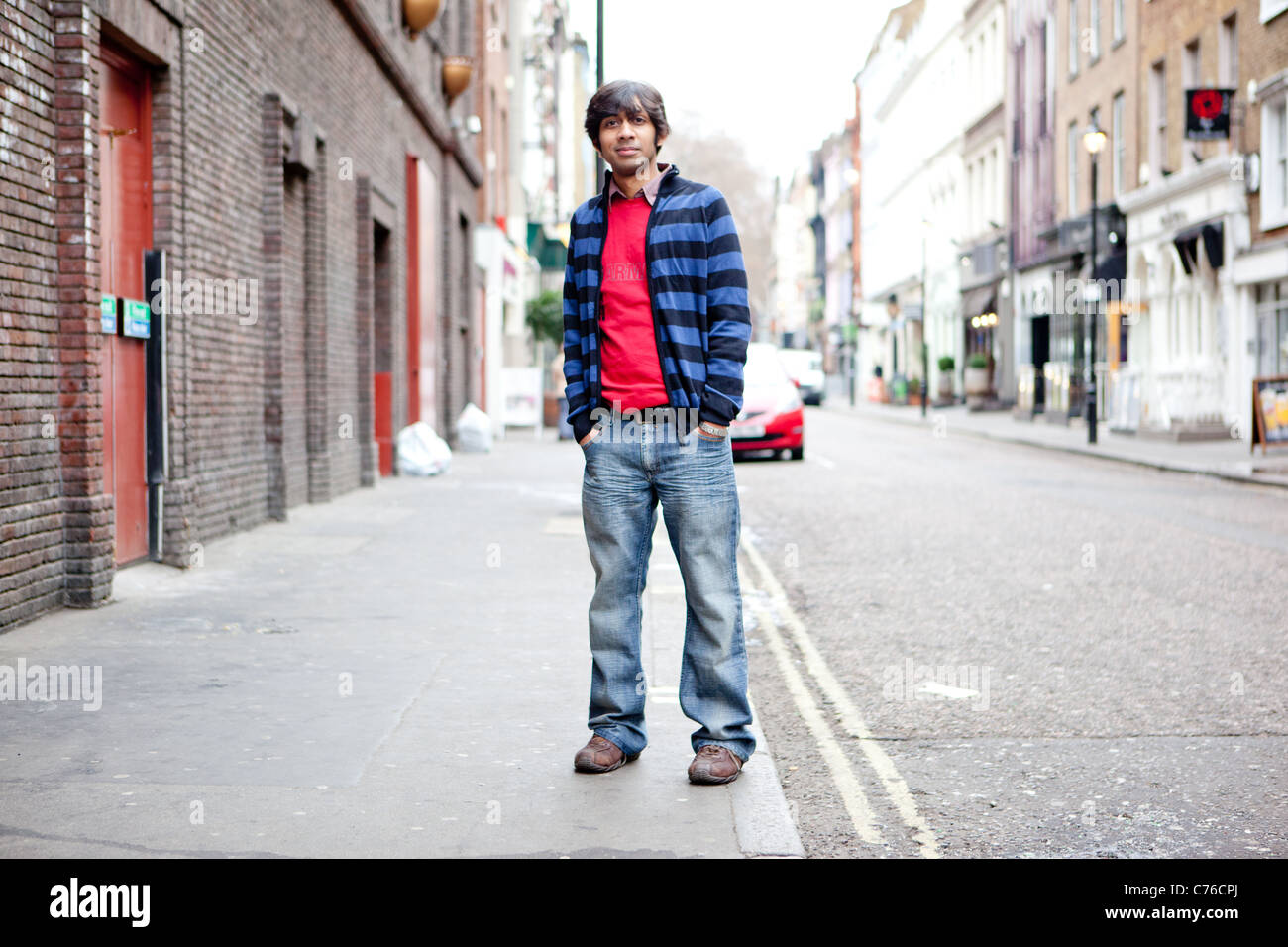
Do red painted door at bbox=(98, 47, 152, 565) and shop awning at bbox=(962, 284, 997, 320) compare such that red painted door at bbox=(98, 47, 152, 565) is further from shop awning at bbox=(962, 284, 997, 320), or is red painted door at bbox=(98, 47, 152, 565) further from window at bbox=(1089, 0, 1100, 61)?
shop awning at bbox=(962, 284, 997, 320)

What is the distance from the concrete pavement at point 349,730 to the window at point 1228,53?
21770mm

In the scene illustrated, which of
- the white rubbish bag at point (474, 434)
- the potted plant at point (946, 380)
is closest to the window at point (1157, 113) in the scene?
the white rubbish bag at point (474, 434)

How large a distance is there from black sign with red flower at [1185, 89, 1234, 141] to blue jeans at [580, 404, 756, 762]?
24165mm

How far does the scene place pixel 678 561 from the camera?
481cm

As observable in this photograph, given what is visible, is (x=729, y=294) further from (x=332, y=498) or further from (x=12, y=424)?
(x=332, y=498)

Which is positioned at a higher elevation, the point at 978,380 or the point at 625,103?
Answer: the point at 625,103

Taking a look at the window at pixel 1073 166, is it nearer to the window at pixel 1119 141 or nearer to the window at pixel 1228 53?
the window at pixel 1119 141

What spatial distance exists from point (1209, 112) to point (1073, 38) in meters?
12.7

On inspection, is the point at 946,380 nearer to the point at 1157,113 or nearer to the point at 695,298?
the point at 1157,113

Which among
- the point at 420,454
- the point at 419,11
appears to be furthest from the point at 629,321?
the point at 419,11

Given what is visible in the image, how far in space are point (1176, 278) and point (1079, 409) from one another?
5691 mm

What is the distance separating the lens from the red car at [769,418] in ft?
71.9

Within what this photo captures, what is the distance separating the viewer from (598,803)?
15.0ft
